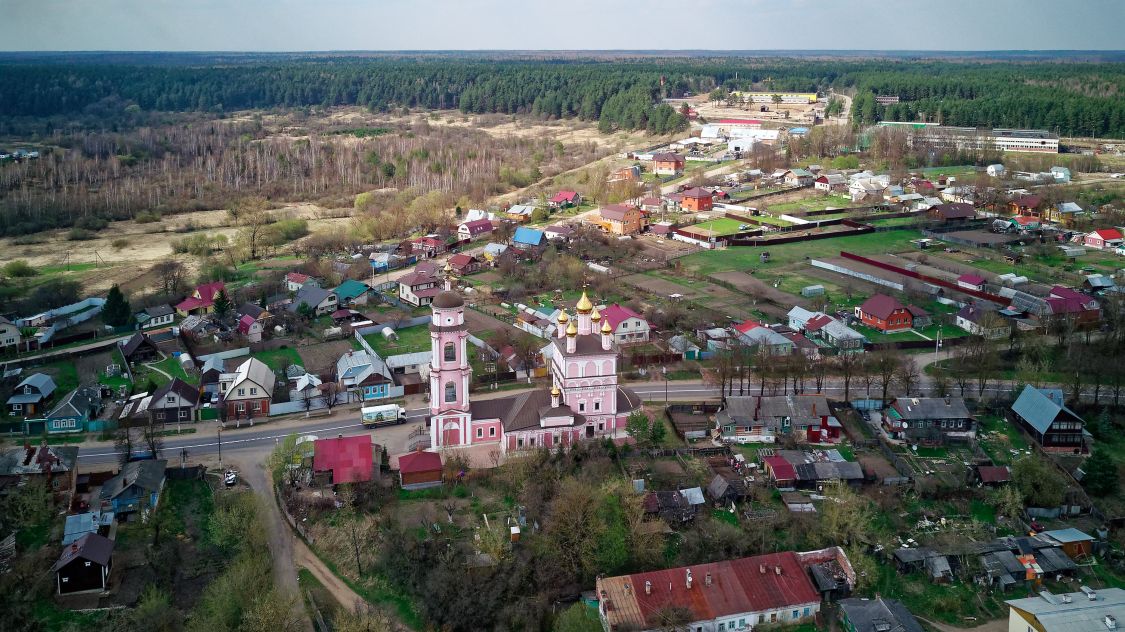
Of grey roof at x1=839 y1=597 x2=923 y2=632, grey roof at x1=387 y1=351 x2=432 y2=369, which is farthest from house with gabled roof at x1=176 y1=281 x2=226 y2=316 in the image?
grey roof at x1=839 y1=597 x2=923 y2=632

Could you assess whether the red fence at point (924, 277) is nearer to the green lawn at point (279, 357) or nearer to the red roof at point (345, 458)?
the green lawn at point (279, 357)

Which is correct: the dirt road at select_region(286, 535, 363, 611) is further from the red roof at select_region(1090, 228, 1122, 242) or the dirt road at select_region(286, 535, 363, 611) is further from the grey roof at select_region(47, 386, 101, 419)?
the red roof at select_region(1090, 228, 1122, 242)

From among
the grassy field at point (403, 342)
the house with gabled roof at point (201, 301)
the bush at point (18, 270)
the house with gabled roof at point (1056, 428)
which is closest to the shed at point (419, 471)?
the grassy field at point (403, 342)

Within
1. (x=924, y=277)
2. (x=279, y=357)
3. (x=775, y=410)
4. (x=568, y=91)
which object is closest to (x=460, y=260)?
(x=279, y=357)

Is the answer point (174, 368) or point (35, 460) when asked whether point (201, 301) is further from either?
point (35, 460)

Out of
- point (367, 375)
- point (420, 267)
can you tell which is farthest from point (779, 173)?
point (367, 375)
